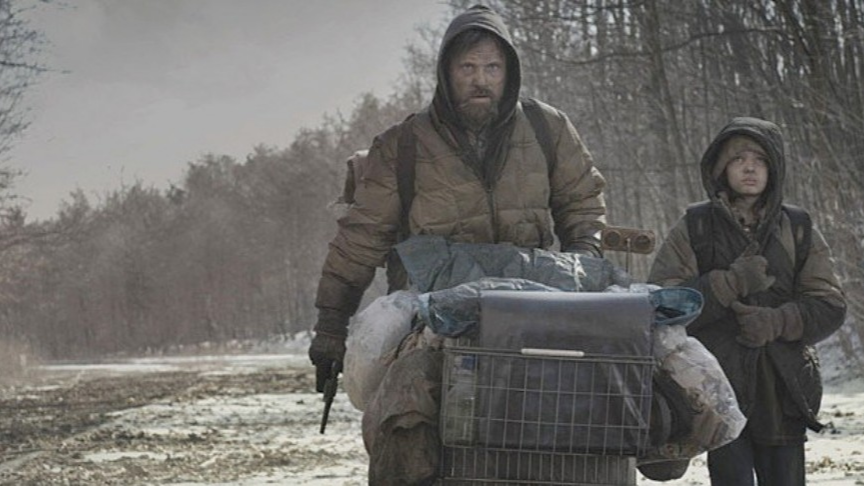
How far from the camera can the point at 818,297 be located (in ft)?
20.3

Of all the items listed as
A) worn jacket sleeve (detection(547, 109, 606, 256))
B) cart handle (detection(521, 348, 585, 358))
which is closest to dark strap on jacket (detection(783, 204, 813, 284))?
worn jacket sleeve (detection(547, 109, 606, 256))

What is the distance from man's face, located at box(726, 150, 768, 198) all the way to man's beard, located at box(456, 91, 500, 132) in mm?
1118

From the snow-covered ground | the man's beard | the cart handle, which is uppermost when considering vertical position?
the man's beard

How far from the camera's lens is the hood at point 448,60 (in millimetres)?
5680

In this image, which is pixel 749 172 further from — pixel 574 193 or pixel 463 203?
pixel 463 203

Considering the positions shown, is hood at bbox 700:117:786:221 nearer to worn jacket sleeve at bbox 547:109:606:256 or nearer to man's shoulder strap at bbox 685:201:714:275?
man's shoulder strap at bbox 685:201:714:275

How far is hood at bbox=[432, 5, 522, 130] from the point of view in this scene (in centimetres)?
568

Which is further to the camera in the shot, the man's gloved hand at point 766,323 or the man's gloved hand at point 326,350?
the man's gloved hand at point 766,323

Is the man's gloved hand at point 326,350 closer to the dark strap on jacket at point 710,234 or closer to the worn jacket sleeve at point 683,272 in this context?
the worn jacket sleeve at point 683,272

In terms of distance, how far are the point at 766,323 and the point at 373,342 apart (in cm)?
169

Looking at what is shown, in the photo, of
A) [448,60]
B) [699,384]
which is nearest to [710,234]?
[448,60]

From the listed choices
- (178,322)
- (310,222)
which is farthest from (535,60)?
(178,322)

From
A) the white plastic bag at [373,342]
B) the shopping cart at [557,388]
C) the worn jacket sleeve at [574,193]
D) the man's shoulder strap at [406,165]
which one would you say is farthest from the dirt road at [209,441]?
the shopping cart at [557,388]

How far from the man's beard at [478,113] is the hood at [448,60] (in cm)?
2
